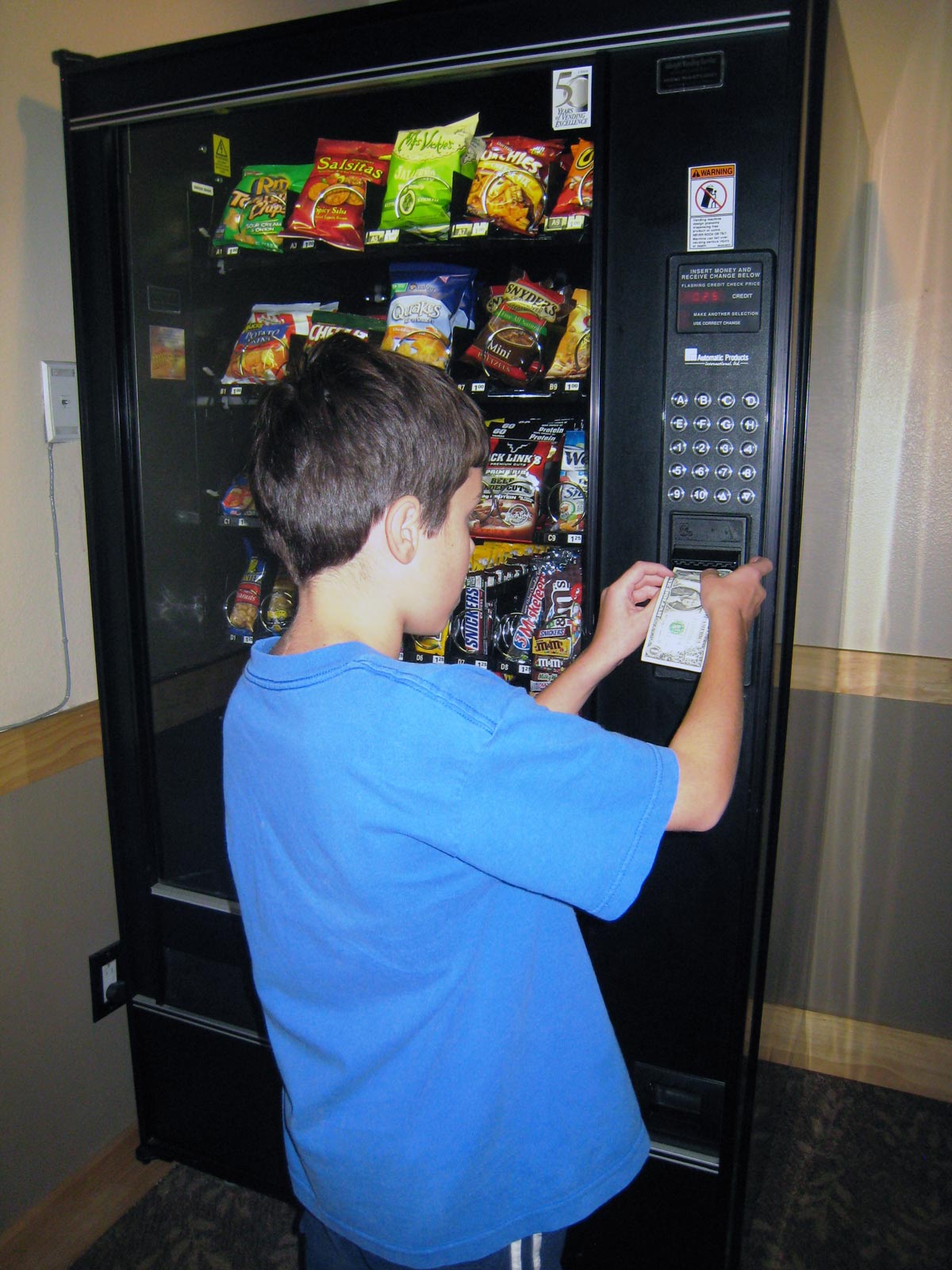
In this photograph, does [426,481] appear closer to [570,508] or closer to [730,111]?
[730,111]

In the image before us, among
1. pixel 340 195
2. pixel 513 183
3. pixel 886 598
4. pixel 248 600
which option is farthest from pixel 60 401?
pixel 886 598

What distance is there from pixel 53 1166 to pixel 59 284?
176 centimetres

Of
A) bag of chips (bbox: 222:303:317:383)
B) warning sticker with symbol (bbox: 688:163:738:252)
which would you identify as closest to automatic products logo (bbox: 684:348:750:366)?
warning sticker with symbol (bbox: 688:163:738:252)

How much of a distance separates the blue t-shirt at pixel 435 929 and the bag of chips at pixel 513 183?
918mm

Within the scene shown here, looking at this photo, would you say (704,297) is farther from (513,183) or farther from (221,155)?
(221,155)

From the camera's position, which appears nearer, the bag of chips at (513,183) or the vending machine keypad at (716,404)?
the vending machine keypad at (716,404)

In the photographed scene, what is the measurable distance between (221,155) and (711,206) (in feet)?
3.70

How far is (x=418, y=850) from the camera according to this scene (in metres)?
0.86

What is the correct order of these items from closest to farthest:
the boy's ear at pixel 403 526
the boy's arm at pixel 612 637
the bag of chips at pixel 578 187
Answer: the boy's ear at pixel 403 526
the boy's arm at pixel 612 637
the bag of chips at pixel 578 187

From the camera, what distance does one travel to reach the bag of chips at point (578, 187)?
1.50m

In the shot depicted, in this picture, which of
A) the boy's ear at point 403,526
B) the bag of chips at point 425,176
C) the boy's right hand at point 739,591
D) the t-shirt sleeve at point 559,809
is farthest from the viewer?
the bag of chips at point 425,176

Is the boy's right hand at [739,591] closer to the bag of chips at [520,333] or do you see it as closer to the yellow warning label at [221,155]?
the bag of chips at [520,333]

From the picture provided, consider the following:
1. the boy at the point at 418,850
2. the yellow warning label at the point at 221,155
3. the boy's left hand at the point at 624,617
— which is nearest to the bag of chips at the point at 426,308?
the yellow warning label at the point at 221,155

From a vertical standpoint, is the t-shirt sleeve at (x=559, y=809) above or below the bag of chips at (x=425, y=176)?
below
